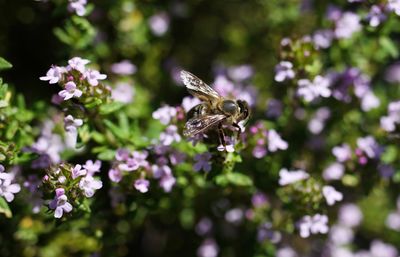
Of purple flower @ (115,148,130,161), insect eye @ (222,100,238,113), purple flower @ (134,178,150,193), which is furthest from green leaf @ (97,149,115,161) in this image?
insect eye @ (222,100,238,113)

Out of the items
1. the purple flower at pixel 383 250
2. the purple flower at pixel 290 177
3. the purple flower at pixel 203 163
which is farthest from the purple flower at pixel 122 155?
the purple flower at pixel 383 250

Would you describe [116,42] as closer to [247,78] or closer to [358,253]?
[247,78]

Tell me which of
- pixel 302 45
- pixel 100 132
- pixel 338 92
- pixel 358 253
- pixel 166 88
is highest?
pixel 302 45

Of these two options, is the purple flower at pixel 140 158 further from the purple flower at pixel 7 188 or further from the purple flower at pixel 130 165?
the purple flower at pixel 7 188

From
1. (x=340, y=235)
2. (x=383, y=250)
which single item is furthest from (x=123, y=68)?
(x=383, y=250)

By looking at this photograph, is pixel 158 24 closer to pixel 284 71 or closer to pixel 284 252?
pixel 284 71

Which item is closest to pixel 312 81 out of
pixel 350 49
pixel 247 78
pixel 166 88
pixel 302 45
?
pixel 302 45
